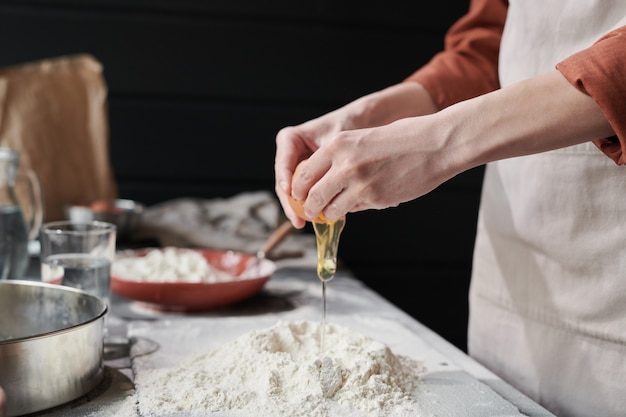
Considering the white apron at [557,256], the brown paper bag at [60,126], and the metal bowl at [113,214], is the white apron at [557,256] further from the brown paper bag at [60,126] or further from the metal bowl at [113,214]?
the brown paper bag at [60,126]

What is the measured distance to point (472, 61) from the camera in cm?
130

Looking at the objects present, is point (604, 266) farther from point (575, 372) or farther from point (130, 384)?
point (130, 384)

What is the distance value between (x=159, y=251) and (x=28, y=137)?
2.40 ft

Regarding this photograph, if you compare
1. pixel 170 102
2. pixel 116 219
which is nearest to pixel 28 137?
pixel 116 219

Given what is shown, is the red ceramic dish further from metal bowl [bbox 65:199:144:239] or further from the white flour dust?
metal bowl [bbox 65:199:144:239]

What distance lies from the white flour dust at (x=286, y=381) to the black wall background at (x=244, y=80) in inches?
65.2

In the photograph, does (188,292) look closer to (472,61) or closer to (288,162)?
(288,162)

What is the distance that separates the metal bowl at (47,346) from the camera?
784 mm

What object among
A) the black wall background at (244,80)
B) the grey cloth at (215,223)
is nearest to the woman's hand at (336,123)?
the grey cloth at (215,223)

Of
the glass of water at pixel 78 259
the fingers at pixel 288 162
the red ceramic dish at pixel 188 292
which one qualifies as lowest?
the red ceramic dish at pixel 188 292

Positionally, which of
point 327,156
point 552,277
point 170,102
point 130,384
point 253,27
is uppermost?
point 253,27

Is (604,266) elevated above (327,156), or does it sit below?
below

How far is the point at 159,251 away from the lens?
5.11 feet

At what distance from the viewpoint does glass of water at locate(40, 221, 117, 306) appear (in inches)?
44.2
